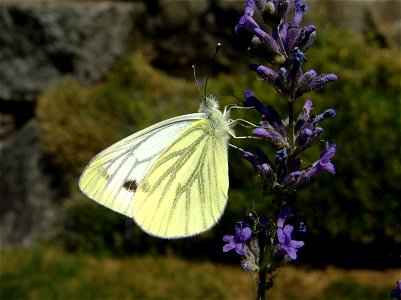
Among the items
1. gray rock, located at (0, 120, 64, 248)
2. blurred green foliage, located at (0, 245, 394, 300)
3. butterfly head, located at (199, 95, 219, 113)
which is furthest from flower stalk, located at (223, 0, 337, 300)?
gray rock, located at (0, 120, 64, 248)

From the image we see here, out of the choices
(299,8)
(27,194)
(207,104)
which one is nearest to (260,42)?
(299,8)

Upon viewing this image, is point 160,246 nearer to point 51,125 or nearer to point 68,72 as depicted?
point 51,125

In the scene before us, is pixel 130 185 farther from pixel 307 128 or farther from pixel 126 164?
pixel 307 128

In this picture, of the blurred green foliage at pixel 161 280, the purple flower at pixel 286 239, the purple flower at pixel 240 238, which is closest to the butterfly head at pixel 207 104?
the purple flower at pixel 240 238

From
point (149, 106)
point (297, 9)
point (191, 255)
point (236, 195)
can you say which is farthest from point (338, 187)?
point (297, 9)

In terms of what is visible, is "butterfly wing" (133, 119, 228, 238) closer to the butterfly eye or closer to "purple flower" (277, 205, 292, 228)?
the butterfly eye

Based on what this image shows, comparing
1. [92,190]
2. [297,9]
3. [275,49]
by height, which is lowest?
[92,190]
